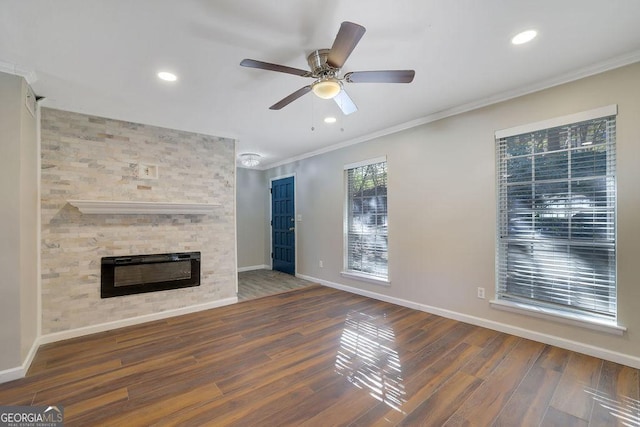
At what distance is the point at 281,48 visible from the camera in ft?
6.95

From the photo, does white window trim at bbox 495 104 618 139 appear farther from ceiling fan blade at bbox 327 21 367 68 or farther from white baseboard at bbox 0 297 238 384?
white baseboard at bbox 0 297 238 384

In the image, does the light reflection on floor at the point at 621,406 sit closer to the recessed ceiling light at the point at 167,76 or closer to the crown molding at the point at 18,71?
the recessed ceiling light at the point at 167,76

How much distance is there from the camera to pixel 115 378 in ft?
7.30

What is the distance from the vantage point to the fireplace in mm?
3244

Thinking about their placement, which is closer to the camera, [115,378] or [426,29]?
[426,29]

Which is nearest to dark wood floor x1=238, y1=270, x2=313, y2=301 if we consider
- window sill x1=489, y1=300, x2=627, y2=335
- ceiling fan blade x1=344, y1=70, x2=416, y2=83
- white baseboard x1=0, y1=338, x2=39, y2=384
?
white baseboard x1=0, y1=338, x2=39, y2=384

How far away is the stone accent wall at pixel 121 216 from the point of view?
2.98 meters

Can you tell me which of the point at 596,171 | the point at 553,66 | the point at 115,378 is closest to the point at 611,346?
the point at 596,171

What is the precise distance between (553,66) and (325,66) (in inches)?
81.9

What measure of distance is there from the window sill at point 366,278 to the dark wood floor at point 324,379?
0.91m

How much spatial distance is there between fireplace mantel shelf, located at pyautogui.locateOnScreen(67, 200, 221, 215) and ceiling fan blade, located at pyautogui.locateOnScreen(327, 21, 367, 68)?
2660 millimetres

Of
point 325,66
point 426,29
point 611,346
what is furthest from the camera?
point 611,346

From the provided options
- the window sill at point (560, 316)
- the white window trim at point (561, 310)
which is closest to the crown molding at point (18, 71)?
the white window trim at point (561, 310)

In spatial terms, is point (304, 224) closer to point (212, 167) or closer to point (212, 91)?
point (212, 167)
